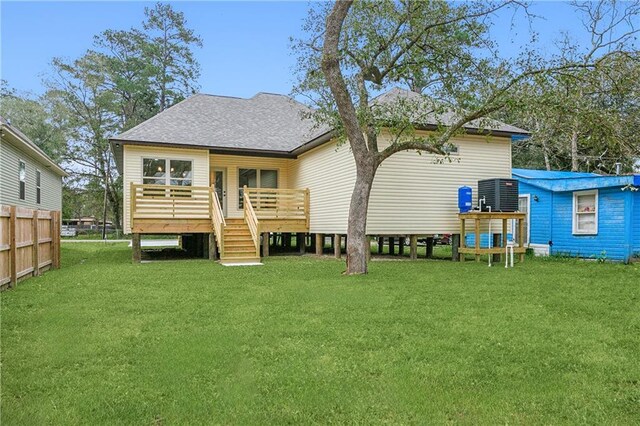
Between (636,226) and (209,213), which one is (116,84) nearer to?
(209,213)

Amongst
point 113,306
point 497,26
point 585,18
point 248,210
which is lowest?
point 113,306

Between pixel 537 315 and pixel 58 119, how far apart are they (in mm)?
38756

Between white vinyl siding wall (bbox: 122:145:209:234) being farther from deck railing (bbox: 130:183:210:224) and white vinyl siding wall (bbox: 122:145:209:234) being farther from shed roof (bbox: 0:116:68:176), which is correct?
shed roof (bbox: 0:116:68:176)

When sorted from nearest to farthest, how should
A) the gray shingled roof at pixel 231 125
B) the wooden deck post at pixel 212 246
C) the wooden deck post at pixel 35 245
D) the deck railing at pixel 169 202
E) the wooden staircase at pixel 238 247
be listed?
the wooden deck post at pixel 35 245 < the wooden staircase at pixel 238 247 < the deck railing at pixel 169 202 < the wooden deck post at pixel 212 246 < the gray shingled roof at pixel 231 125

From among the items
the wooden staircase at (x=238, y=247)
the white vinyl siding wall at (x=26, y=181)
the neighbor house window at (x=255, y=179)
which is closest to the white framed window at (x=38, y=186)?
the white vinyl siding wall at (x=26, y=181)

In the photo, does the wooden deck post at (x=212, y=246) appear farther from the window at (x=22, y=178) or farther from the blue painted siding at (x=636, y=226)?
the blue painted siding at (x=636, y=226)

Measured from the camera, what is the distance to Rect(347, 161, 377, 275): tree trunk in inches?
362

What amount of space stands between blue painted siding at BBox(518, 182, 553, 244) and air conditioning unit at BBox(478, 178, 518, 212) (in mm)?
3409

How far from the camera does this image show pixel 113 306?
5863mm

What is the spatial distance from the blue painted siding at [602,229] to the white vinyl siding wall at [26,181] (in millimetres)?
17011

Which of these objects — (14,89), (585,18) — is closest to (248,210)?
(585,18)

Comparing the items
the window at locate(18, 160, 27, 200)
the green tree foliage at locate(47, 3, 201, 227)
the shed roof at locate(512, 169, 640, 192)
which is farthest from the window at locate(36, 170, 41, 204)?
the shed roof at locate(512, 169, 640, 192)

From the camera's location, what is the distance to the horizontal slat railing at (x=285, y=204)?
14289 millimetres

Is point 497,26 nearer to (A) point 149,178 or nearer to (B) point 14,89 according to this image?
(A) point 149,178
